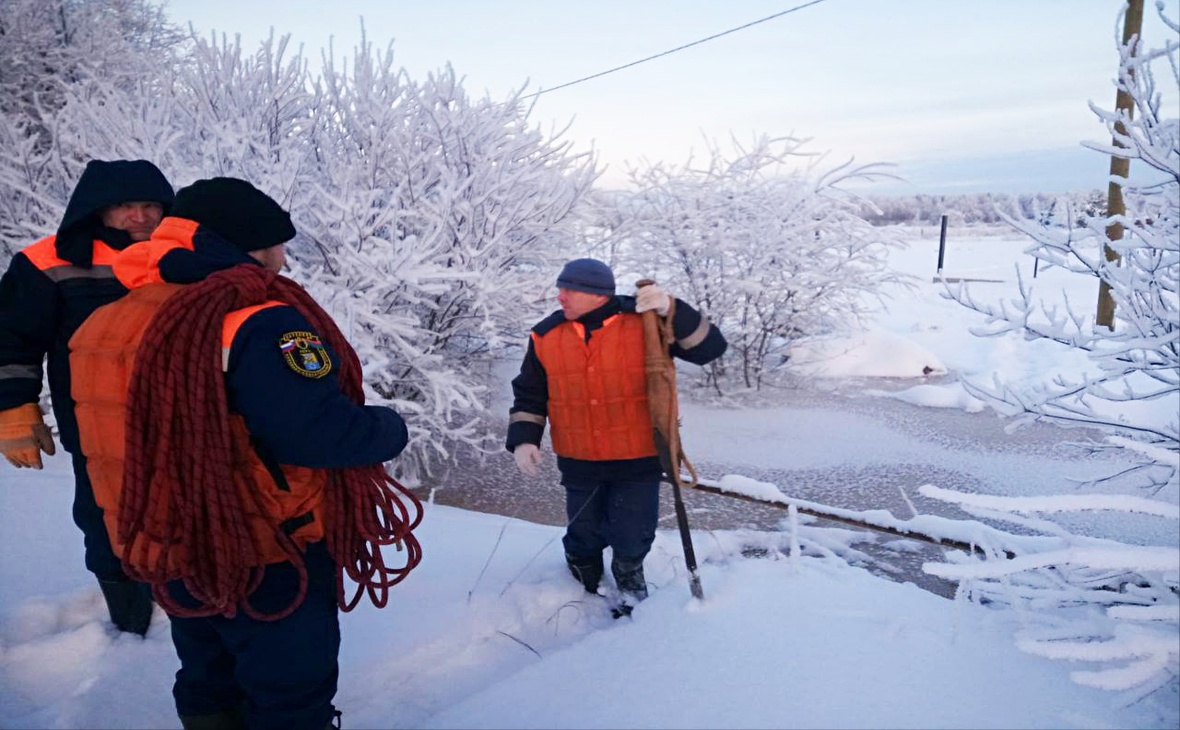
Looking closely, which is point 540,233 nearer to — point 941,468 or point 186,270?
point 941,468

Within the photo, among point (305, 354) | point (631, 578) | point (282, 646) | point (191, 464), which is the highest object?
point (305, 354)

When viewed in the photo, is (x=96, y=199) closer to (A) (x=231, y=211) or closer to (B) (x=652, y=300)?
(A) (x=231, y=211)

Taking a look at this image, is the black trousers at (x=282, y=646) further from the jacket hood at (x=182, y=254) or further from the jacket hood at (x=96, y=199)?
the jacket hood at (x=96, y=199)

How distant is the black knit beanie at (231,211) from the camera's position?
1.93m

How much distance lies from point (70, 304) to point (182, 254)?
122cm

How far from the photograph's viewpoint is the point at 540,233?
22.8 ft

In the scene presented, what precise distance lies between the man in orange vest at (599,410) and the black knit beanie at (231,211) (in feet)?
4.48

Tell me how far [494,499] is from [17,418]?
3851 mm

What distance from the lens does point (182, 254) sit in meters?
1.87

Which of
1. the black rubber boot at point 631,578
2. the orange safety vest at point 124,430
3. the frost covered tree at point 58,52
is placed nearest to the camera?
the orange safety vest at point 124,430

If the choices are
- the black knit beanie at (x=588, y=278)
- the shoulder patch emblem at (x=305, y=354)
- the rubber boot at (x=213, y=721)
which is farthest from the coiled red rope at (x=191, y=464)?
the black knit beanie at (x=588, y=278)

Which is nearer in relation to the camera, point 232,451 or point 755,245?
point 232,451

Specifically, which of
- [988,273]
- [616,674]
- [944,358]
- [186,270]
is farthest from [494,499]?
[988,273]

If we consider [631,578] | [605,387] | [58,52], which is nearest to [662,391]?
[605,387]
